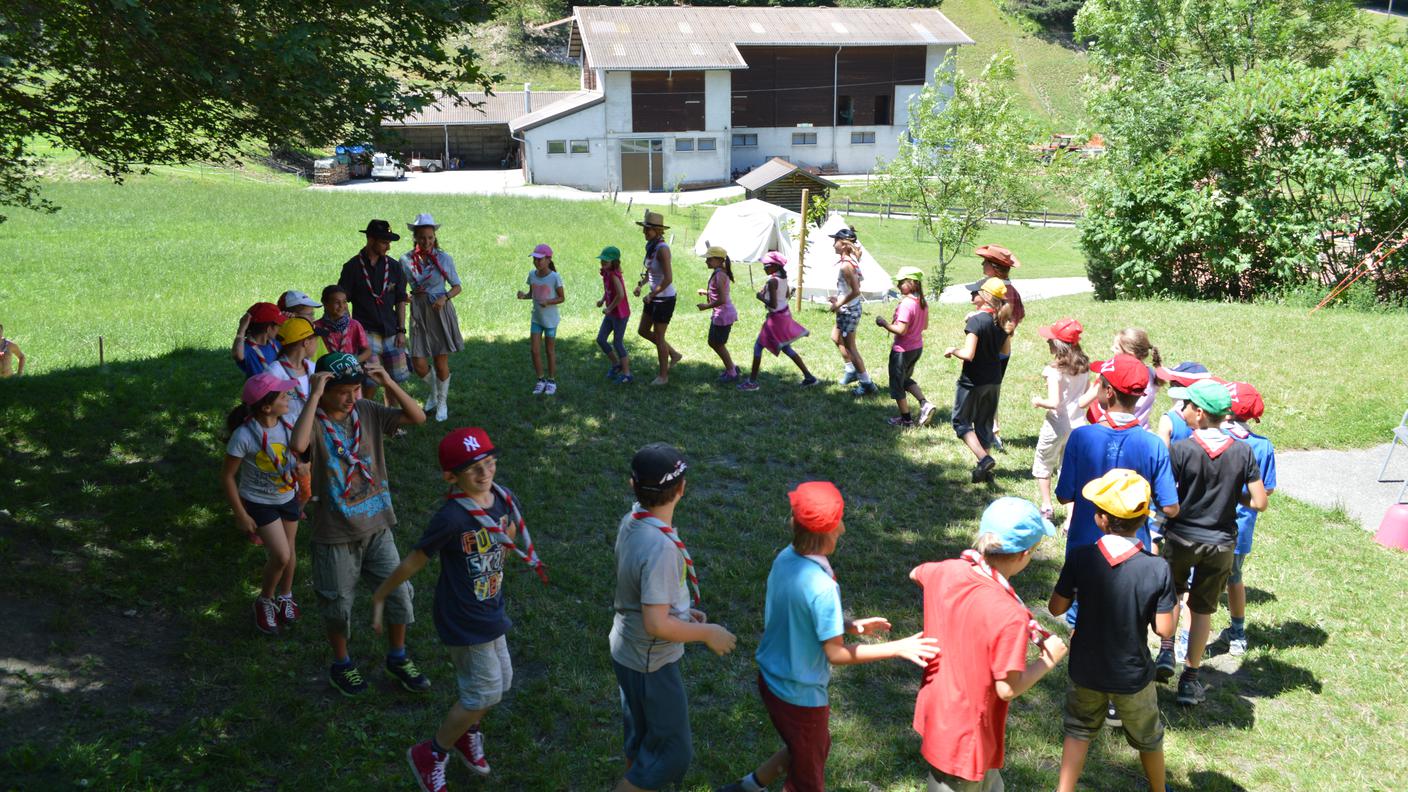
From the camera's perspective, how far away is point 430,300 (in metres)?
9.47

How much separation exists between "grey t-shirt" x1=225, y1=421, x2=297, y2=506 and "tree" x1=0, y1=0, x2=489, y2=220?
8.56ft

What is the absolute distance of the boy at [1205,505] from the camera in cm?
519

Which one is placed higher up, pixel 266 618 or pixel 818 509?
pixel 818 509

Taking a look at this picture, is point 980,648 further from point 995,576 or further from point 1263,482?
point 1263,482

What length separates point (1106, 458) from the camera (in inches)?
209

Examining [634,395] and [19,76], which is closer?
[19,76]

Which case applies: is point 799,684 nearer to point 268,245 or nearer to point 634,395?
point 634,395

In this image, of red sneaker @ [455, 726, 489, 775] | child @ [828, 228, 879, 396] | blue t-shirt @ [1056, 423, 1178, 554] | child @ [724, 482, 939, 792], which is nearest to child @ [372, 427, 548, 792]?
red sneaker @ [455, 726, 489, 775]

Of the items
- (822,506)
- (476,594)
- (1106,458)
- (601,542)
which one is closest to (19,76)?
(601,542)

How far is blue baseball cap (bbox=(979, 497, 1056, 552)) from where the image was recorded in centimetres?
358

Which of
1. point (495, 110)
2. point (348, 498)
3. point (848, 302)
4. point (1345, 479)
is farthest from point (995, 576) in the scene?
point (495, 110)

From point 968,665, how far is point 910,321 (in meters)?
6.06

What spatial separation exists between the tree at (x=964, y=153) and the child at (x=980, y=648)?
81.0 feet

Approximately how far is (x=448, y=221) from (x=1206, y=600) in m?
31.1
